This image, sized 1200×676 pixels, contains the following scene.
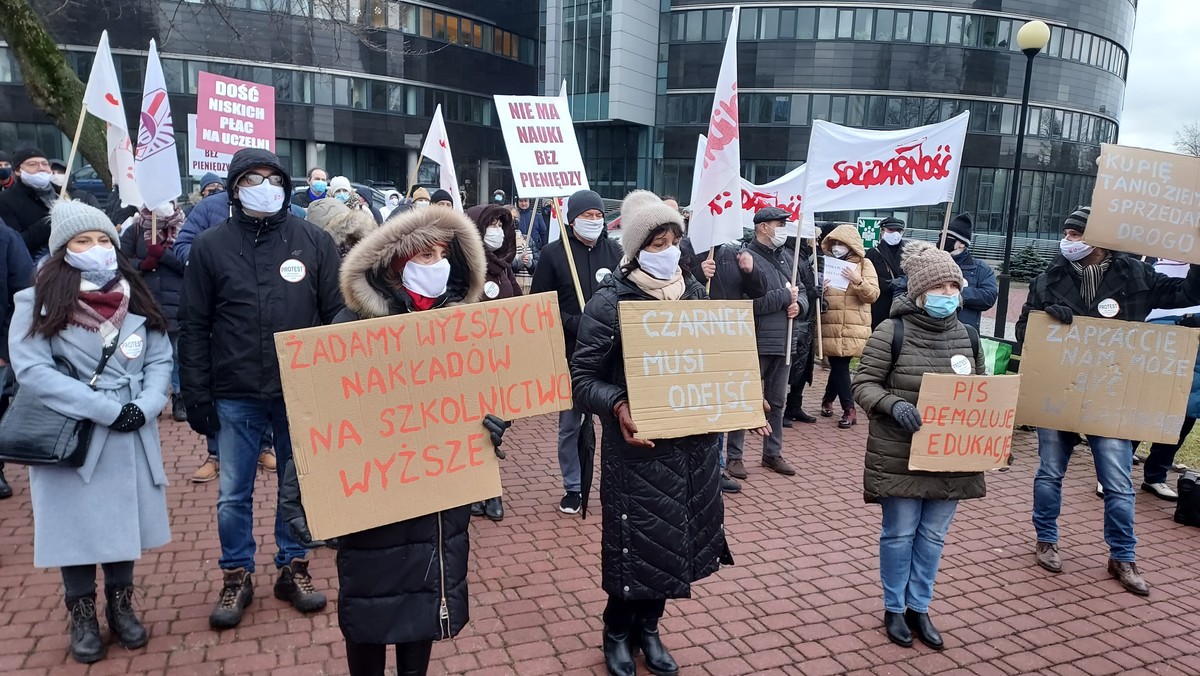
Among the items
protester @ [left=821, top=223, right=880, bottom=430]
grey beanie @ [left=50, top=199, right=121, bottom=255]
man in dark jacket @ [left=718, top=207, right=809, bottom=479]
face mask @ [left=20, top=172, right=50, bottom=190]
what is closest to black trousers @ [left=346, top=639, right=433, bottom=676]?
grey beanie @ [left=50, top=199, right=121, bottom=255]

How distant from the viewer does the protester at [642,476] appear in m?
3.56

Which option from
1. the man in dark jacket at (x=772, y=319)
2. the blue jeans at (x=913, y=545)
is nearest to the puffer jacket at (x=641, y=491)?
the blue jeans at (x=913, y=545)

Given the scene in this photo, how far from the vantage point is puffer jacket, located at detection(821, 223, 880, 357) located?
8.64 meters

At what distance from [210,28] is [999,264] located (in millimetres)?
38617

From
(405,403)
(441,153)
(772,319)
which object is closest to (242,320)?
(405,403)

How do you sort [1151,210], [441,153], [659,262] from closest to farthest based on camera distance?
[659,262] < [1151,210] < [441,153]

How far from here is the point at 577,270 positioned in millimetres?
5848

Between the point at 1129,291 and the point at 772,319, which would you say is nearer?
the point at 1129,291

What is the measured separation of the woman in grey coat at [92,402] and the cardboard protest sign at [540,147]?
2765mm

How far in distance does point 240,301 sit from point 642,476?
2212mm

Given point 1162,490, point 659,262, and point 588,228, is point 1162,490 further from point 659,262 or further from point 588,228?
point 659,262

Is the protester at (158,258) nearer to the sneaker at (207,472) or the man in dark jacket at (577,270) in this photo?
the sneaker at (207,472)

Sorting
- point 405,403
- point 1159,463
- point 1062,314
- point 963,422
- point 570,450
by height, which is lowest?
point 1159,463

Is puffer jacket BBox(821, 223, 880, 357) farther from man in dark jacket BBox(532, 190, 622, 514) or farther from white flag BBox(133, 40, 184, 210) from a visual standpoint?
white flag BBox(133, 40, 184, 210)
